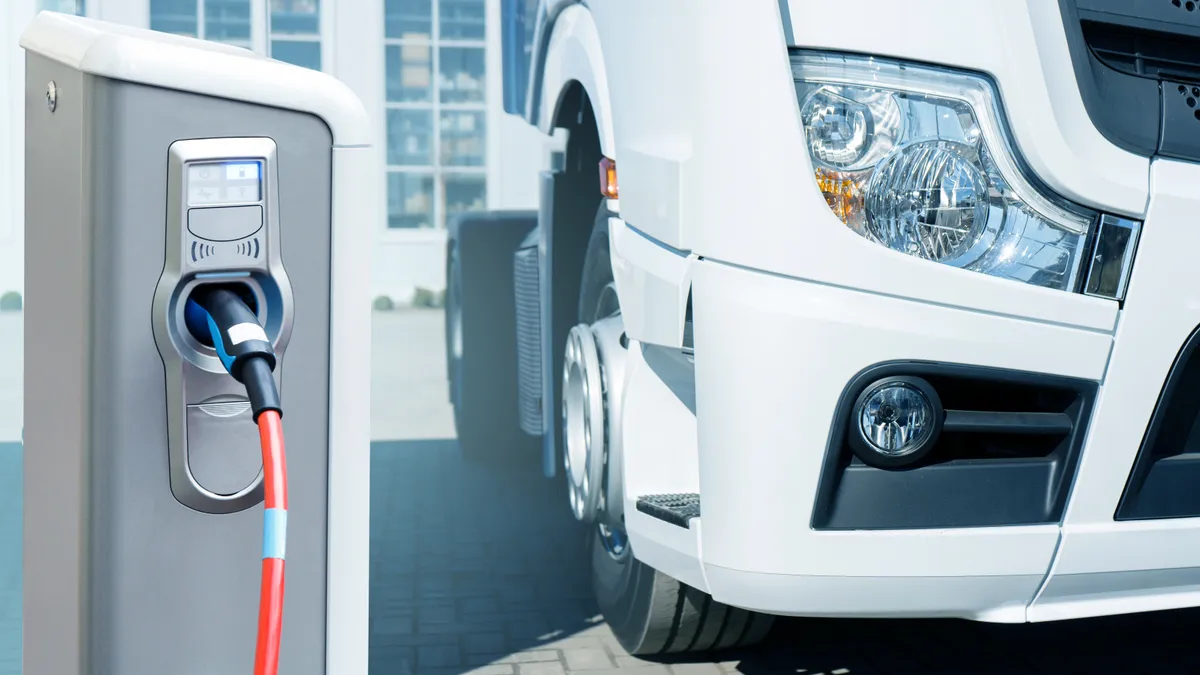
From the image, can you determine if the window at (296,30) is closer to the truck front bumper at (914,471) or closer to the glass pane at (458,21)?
the glass pane at (458,21)

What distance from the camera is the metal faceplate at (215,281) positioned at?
140 centimetres

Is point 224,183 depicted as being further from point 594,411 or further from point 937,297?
point 594,411

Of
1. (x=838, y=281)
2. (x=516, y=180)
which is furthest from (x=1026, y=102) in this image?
(x=516, y=180)

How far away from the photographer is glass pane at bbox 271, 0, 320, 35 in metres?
12.1

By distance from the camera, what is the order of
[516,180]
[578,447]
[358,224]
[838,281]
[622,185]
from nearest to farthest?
[358,224] → [838,281] → [622,185] → [578,447] → [516,180]

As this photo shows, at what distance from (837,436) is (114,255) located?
1.05 m

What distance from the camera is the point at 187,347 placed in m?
1.44

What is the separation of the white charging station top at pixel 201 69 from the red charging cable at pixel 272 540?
0.34 metres

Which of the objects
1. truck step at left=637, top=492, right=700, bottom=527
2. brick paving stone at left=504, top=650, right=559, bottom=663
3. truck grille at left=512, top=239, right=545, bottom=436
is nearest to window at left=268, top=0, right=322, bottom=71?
truck grille at left=512, top=239, right=545, bottom=436

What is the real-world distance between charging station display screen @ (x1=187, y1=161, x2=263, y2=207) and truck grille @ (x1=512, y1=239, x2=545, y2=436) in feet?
7.36

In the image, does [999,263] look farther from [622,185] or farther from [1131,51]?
[622,185]

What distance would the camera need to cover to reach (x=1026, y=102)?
1891 millimetres

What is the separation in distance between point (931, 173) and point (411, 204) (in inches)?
436

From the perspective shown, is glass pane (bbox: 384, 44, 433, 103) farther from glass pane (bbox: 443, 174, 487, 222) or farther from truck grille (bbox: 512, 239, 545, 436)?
truck grille (bbox: 512, 239, 545, 436)
